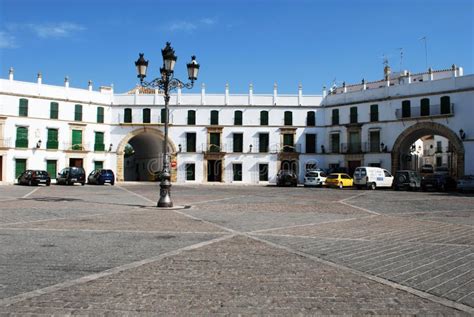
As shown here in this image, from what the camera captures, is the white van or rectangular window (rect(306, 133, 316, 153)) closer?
the white van

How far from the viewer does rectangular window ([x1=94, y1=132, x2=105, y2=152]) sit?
145 ft

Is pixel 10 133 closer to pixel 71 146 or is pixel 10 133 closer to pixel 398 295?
pixel 71 146

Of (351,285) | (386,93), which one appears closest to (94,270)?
(351,285)

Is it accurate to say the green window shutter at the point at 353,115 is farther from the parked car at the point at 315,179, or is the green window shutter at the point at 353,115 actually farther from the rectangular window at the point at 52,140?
the rectangular window at the point at 52,140

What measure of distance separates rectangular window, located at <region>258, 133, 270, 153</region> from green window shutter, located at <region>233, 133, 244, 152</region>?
188cm

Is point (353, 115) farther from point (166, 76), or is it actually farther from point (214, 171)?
point (166, 76)

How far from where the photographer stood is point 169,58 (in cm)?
1573

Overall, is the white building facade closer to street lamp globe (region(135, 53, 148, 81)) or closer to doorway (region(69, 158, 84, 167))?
doorway (region(69, 158, 84, 167))

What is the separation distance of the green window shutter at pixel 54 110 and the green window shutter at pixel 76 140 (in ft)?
7.62

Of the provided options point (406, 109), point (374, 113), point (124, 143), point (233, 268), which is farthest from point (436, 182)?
point (124, 143)

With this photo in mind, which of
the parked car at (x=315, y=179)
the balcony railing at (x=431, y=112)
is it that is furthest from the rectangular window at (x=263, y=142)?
the balcony railing at (x=431, y=112)

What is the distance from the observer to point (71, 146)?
43094 mm

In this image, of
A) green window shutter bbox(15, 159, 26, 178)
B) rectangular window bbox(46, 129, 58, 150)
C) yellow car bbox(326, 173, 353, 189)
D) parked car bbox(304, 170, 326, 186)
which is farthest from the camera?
rectangular window bbox(46, 129, 58, 150)

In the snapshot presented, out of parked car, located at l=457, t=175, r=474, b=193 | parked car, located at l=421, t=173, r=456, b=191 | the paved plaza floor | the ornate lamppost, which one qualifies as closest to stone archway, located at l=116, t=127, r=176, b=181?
parked car, located at l=421, t=173, r=456, b=191
